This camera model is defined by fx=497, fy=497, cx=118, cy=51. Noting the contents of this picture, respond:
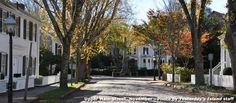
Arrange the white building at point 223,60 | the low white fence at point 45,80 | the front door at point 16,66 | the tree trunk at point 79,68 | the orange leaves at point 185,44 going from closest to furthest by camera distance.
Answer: the front door at point 16,66 < the low white fence at point 45,80 < the white building at point 223,60 < the tree trunk at point 79,68 < the orange leaves at point 185,44

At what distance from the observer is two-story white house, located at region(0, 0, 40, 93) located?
31.4 m

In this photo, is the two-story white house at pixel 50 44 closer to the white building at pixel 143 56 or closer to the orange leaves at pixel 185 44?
the orange leaves at pixel 185 44

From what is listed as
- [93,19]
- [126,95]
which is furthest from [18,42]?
[93,19]

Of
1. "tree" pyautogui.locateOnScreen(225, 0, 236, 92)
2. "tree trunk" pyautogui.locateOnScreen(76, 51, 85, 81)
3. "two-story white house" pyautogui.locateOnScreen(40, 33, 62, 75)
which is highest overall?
"two-story white house" pyautogui.locateOnScreen(40, 33, 62, 75)

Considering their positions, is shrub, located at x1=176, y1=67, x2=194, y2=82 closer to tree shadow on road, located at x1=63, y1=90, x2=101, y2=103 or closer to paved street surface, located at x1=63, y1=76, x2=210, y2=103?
paved street surface, located at x1=63, y1=76, x2=210, y2=103

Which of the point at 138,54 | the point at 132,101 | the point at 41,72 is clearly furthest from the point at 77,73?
the point at 138,54

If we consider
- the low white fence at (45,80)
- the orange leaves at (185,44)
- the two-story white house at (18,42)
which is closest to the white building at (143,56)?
the orange leaves at (185,44)

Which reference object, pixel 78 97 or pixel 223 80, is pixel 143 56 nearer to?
pixel 223 80

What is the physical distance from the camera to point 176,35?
179 feet

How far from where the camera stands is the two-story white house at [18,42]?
103ft

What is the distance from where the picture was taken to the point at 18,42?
36219 millimetres

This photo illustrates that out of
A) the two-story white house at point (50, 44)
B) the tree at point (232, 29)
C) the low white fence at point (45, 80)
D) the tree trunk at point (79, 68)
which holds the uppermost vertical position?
the two-story white house at point (50, 44)

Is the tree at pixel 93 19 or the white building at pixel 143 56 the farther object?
the white building at pixel 143 56

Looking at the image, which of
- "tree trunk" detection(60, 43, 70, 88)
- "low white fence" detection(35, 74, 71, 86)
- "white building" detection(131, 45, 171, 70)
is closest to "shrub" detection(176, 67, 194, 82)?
"low white fence" detection(35, 74, 71, 86)
